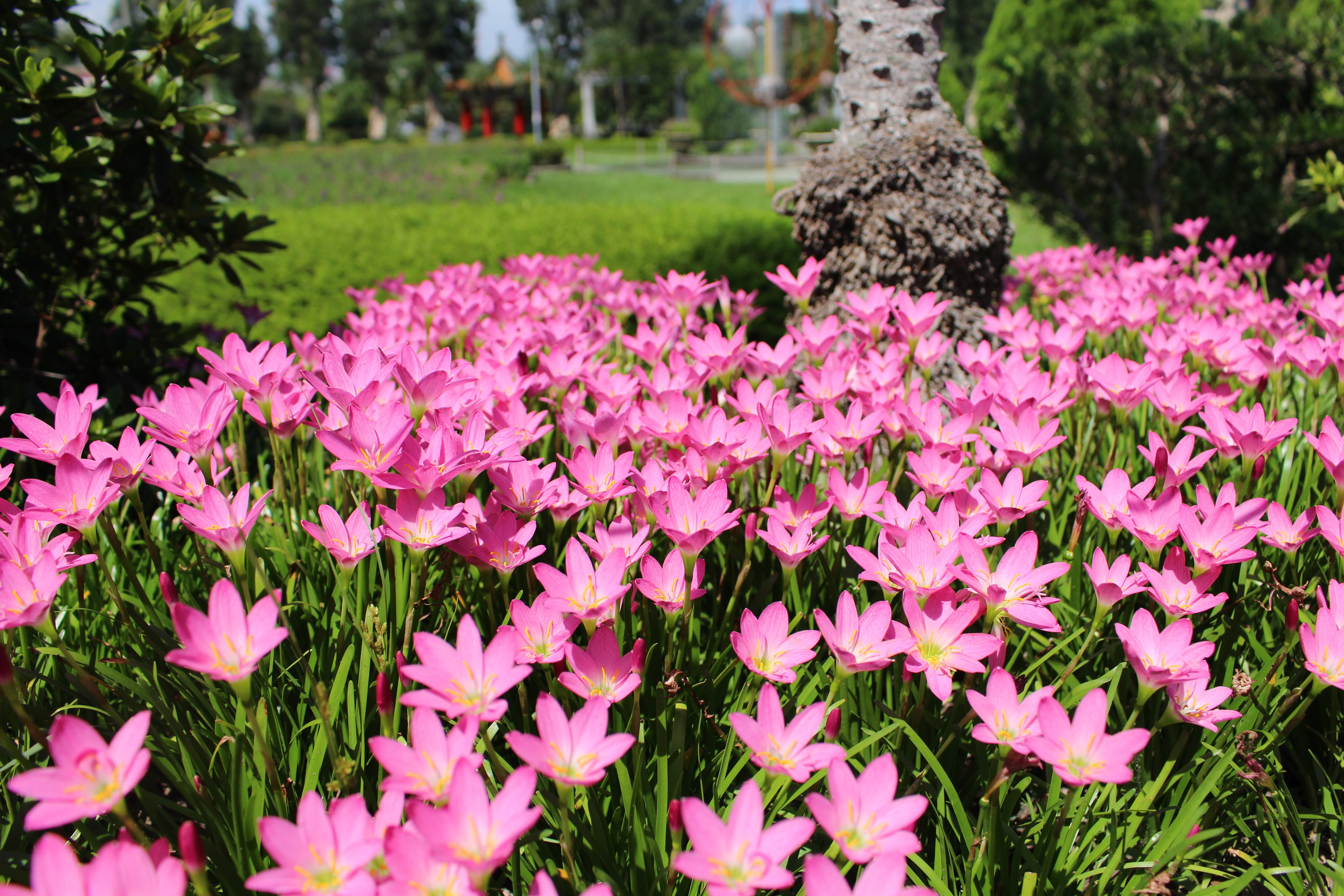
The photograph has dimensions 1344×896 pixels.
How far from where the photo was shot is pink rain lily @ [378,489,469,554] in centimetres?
121

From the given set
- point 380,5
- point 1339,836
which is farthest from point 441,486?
point 380,5

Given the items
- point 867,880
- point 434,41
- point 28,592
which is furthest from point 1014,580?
point 434,41

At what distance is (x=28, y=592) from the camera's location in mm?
1061

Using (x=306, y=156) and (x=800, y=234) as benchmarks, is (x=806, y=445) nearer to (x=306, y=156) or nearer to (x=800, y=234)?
(x=800, y=234)

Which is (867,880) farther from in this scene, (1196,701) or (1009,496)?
(1009,496)

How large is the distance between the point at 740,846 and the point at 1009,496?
2.93 ft

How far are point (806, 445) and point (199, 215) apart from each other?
88.6 inches

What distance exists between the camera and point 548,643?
119 cm

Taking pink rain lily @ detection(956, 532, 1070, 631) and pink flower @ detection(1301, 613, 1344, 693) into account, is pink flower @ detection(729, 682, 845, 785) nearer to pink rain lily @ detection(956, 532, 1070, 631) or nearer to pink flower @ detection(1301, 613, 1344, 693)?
pink rain lily @ detection(956, 532, 1070, 631)

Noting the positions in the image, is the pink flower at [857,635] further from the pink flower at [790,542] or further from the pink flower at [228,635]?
the pink flower at [228,635]

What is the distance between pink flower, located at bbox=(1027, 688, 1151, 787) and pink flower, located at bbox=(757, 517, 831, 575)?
448 millimetres

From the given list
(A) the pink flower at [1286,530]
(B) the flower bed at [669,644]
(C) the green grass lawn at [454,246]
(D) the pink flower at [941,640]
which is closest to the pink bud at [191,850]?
(B) the flower bed at [669,644]

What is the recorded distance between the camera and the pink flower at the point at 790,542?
1351 millimetres

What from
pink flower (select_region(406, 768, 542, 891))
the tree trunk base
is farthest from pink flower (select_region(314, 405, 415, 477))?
the tree trunk base
